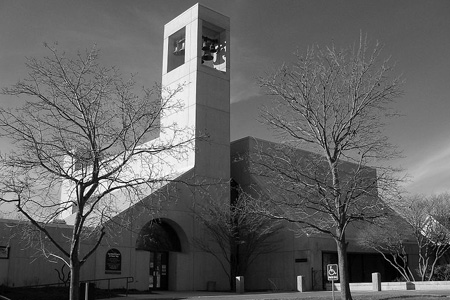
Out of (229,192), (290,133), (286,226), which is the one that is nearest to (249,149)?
(229,192)

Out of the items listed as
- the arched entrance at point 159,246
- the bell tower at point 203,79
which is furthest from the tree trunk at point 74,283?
the bell tower at point 203,79

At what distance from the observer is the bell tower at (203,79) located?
35.8 meters

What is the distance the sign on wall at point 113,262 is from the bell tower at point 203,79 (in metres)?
7.56

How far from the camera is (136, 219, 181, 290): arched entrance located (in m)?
32.7

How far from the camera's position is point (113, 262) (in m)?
30.0

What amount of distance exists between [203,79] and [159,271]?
13039 mm

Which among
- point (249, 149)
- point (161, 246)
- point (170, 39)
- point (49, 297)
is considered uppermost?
point (170, 39)

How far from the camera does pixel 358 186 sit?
720 inches

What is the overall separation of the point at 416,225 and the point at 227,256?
12516 millimetres

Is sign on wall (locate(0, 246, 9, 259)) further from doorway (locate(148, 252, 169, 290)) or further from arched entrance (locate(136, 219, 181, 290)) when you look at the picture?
doorway (locate(148, 252, 169, 290))

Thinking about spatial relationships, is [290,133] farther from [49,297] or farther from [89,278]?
[89,278]

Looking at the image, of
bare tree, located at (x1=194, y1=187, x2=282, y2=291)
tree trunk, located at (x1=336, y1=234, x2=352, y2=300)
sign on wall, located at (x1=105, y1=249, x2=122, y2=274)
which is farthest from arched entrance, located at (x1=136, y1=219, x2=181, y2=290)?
tree trunk, located at (x1=336, y1=234, x2=352, y2=300)

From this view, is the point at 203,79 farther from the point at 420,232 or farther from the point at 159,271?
the point at 420,232

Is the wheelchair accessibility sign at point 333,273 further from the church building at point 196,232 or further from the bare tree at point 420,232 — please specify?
the bare tree at point 420,232
